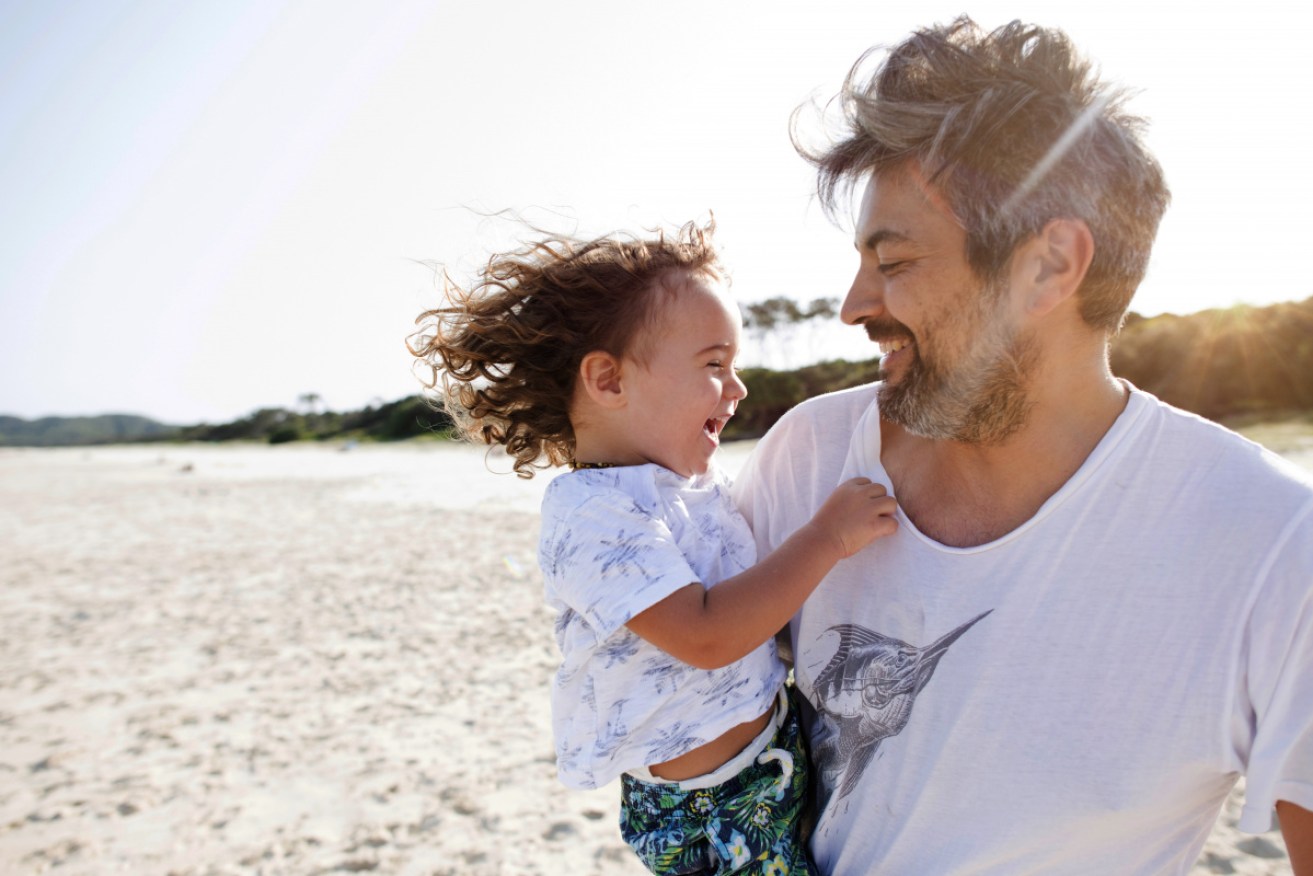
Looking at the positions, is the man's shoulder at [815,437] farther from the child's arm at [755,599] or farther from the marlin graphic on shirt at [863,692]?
the marlin graphic on shirt at [863,692]

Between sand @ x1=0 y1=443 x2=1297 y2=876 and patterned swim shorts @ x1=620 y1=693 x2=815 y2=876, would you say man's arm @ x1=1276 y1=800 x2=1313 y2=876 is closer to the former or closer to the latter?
patterned swim shorts @ x1=620 y1=693 x2=815 y2=876

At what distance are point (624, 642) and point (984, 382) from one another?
0.99 meters

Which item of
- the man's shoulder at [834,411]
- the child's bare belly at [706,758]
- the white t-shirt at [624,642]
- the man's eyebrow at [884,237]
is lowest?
the child's bare belly at [706,758]

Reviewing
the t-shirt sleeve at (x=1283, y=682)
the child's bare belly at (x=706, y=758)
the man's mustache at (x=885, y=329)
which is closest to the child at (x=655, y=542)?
the child's bare belly at (x=706, y=758)

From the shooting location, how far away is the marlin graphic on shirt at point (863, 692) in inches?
65.8

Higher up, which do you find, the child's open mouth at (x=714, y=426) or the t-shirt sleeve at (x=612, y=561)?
the child's open mouth at (x=714, y=426)

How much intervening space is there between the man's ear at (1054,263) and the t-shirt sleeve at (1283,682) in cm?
64

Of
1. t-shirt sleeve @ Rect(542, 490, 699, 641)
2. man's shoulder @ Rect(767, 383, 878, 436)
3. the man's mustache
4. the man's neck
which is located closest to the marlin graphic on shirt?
the man's neck

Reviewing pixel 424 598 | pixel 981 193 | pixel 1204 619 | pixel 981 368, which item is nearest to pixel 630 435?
pixel 981 368

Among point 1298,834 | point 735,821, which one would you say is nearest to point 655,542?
point 735,821

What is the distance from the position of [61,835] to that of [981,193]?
5.54 meters

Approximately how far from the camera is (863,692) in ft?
5.79

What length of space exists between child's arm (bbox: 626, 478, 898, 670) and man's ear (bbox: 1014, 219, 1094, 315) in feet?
1.81

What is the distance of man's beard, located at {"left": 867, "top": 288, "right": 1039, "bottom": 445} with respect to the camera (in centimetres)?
181
